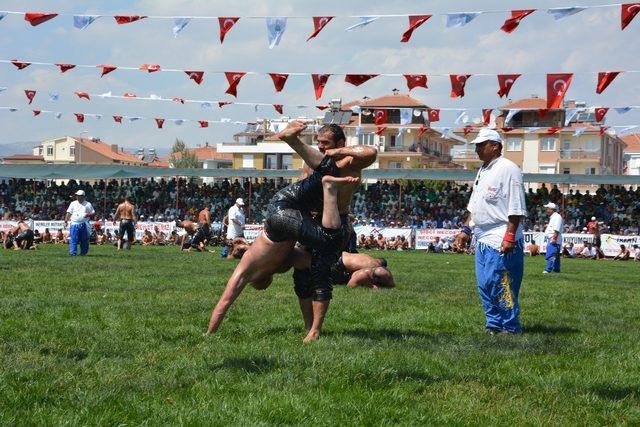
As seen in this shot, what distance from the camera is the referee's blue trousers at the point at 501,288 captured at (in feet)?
25.5

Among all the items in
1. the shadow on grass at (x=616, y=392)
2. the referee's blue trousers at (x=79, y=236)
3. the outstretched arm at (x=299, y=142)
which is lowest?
the referee's blue trousers at (x=79, y=236)

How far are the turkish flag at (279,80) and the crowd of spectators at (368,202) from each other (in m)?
Answer: 14.6

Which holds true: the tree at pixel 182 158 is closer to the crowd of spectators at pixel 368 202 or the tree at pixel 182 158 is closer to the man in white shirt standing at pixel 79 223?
the crowd of spectators at pixel 368 202

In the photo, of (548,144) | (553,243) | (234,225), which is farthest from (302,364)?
(548,144)

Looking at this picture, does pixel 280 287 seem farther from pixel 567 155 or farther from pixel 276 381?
pixel 567 155

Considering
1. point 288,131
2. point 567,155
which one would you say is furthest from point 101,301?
point 567,155

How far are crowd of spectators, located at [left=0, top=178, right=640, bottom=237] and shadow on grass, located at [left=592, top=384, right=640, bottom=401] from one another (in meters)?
33.2

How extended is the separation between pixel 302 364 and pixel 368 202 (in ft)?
129

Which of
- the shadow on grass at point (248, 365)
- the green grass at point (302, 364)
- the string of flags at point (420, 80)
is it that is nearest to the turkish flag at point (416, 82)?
the string of flags at point (420, 80)

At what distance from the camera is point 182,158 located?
125812 millimetres

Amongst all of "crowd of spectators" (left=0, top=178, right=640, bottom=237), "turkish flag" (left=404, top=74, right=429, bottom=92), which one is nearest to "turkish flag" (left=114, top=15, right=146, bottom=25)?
"turkish flag" (left=404, top=74, right=429, bottom=92)

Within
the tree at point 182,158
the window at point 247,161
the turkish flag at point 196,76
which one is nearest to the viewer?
the turkish flag at point 196,76

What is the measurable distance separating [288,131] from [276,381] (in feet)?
6.94

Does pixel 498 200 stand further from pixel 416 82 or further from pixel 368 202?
pixel 368 202
